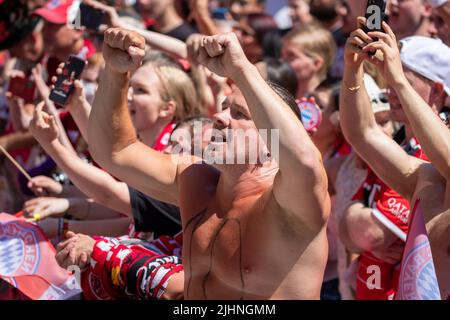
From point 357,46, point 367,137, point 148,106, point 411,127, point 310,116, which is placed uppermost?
point 357,46

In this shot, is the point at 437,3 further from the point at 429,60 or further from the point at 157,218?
the point at 157,218

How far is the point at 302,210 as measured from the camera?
8.41 ft

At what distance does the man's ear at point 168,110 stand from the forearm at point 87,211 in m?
0.56

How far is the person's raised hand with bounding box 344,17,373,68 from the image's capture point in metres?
3.24

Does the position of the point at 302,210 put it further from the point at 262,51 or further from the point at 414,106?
the point at 262,51

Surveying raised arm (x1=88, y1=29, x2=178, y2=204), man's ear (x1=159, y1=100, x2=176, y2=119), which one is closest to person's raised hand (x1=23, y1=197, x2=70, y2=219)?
man's ear (x1=159, y1=100, x2=176, y2=119)

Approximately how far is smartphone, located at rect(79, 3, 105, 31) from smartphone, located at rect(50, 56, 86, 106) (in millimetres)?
1021

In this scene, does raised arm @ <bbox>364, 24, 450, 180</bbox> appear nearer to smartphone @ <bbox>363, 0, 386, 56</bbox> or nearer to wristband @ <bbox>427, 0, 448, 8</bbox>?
smartphone @ <bbox>363, 0, 386, 56</bbox>

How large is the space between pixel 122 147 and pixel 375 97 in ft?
5.71

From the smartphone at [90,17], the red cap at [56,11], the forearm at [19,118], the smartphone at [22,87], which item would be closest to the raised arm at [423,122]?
the smartphone at [90,17]

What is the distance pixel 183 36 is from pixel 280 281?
12.9 ft

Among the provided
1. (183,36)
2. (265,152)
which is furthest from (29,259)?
(183,36)

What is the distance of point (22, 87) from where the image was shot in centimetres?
558

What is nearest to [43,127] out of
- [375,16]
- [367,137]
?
[367,137]
